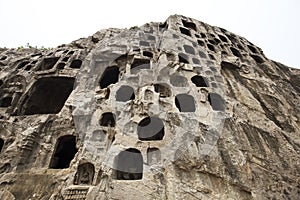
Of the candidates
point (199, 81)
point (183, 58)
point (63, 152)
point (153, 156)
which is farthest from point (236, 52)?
point (63, 152)

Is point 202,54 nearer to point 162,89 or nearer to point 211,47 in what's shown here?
point 211,47

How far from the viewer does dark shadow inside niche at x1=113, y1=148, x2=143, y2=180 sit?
28.4 feet

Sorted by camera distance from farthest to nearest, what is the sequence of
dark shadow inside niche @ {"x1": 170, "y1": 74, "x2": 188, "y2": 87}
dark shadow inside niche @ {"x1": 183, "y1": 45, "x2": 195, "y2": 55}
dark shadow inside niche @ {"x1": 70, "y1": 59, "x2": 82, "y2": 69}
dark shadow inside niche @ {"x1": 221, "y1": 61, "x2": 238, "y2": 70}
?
dark shadow inside niche @ {"x1": 70, "y1": 59, "x2": 82, "y2": 69}, dark shadow inside niche @ {"x1": 221, "y1": 61, "x2": 238, "y2": 70}, dark shadow inside niche @ {"x1": 183, "y1": 45, "x2": 195, "y2": 55}, dark shadow inside niche @ {"x1": 170, "y1": 74, "x2": 188, "y2": 87}

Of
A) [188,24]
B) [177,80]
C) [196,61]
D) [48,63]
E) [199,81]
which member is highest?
[188,24]

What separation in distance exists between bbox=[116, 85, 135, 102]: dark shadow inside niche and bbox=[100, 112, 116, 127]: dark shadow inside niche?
1174mm

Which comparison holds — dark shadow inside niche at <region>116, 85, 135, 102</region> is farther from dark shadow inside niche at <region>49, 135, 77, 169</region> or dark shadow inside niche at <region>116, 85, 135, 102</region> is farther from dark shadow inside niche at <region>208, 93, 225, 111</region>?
dark shadow inside niche at <region>208, 93, 225, 111</region>

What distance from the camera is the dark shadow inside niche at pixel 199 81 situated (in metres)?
12.5

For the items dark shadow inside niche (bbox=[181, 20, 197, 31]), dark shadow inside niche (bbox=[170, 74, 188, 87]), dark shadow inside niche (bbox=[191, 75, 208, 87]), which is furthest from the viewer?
dark shadow inside niche (bbox=[181, 20, 197, 31])

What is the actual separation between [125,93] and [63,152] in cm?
389

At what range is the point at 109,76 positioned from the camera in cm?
1506

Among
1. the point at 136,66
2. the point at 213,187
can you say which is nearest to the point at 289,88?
the point at 136,66

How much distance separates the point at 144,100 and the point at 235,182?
4.30 meters

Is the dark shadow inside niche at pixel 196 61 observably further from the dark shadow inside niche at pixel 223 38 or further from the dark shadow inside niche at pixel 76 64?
the dark shadow inside niche at pixel 76 64

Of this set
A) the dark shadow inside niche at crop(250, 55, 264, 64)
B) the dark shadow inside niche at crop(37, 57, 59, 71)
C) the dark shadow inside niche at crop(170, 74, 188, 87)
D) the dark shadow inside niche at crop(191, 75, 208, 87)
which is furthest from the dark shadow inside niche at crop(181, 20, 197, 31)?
the dark shadow inside niche at crop(37, 57, 59, 71)
